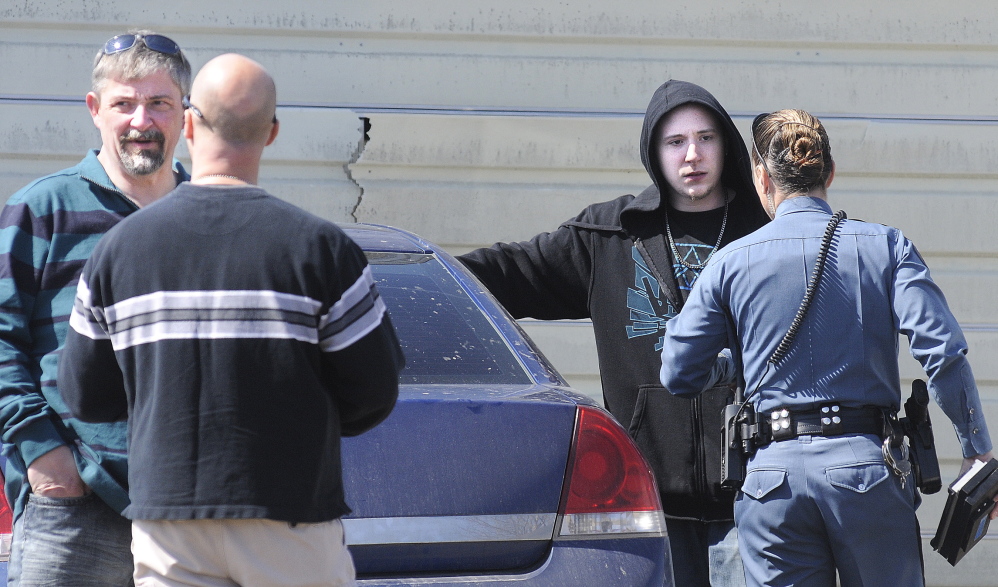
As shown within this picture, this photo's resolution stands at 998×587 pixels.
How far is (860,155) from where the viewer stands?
16.7ft

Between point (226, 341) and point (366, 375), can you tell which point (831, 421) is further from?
point (226, 341)

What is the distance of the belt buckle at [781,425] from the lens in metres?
2.41

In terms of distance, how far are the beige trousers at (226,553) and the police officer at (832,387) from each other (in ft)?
3.86

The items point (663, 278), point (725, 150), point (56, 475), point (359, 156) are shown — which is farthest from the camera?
point (359, 156)

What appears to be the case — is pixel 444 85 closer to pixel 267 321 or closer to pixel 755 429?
pixel 755 429

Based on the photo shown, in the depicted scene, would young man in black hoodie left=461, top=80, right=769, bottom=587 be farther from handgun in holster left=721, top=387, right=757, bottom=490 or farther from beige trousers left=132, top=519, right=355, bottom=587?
beige trousers left=132, top=519, right=355, bottom=587

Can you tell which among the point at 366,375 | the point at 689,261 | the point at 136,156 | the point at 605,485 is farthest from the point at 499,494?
the point at 689,261

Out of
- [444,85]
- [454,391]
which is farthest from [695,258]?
[444,85]

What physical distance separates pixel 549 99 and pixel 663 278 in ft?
7.15

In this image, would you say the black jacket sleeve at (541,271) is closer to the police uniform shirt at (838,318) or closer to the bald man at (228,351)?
the police uniform shirt at (838,318)

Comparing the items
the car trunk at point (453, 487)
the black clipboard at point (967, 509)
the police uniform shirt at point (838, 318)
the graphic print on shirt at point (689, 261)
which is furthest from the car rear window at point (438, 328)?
the black clipboard at point (967, 509)

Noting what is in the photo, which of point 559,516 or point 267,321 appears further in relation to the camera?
point 559,516

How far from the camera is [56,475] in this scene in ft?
6.24

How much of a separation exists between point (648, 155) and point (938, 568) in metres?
2.90
